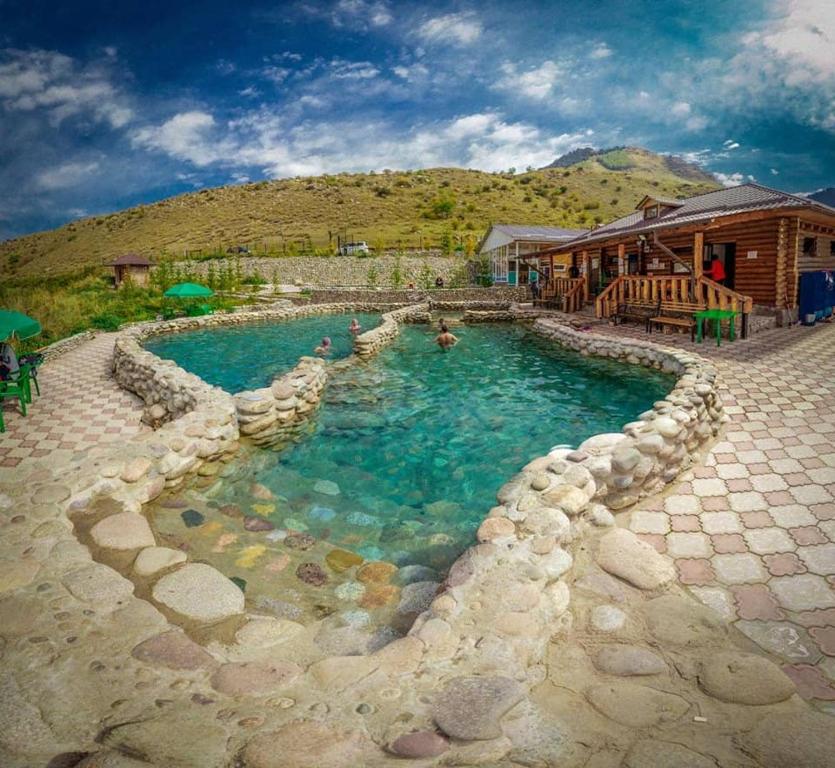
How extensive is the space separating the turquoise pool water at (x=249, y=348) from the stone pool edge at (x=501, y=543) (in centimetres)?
619

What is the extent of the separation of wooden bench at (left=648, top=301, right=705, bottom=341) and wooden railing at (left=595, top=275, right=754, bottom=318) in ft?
0.53

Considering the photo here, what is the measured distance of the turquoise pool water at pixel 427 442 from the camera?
4.89m

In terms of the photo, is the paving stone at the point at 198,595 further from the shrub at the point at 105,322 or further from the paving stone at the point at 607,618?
the shrub at the point at 105,322

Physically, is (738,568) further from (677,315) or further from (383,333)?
(383,333)

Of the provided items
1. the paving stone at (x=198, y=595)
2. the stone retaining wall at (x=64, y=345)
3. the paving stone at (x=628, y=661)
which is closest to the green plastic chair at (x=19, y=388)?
the stone retaining wall at (x=64, y=345)

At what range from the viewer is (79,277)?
33.8 meters

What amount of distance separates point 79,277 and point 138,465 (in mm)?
37150

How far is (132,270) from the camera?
3098cm

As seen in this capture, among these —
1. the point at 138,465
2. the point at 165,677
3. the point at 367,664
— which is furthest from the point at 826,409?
the point at 138,465

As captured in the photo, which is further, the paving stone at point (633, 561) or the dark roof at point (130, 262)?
the dark roof at point (130, 262)

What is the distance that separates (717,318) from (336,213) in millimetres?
53400

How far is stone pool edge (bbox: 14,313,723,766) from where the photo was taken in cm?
222

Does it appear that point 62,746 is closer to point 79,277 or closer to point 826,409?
point 826,409

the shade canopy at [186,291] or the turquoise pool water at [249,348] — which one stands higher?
the shade canopy at [186,291]
